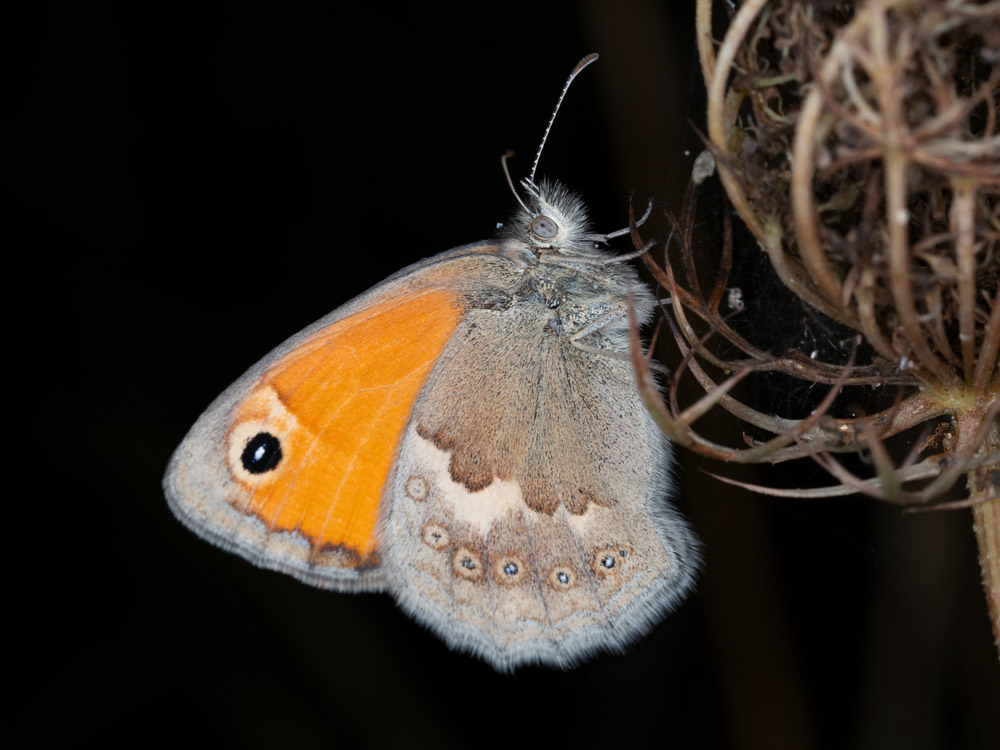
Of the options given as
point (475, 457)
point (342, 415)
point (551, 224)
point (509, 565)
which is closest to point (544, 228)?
point (551, 224)

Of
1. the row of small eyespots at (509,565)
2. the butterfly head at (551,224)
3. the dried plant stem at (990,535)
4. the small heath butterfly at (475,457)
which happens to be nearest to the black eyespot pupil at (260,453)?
the small heath butterfly at (475,457)

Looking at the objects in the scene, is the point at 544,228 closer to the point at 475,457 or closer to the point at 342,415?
the point at 475,457

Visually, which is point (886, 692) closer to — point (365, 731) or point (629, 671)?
point (629, 671)

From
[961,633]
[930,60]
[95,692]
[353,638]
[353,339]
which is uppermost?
[930,60]

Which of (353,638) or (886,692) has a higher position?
(353,638)

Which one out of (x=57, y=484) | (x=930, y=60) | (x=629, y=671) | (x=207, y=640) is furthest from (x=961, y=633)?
(x=57, y=484)

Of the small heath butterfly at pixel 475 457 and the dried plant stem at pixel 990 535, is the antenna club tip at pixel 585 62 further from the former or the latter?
the dried plant stem at pixel 990 535

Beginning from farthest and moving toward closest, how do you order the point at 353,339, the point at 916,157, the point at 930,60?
the point at 353,339 → the point at 930,60 → the point at 916,157
